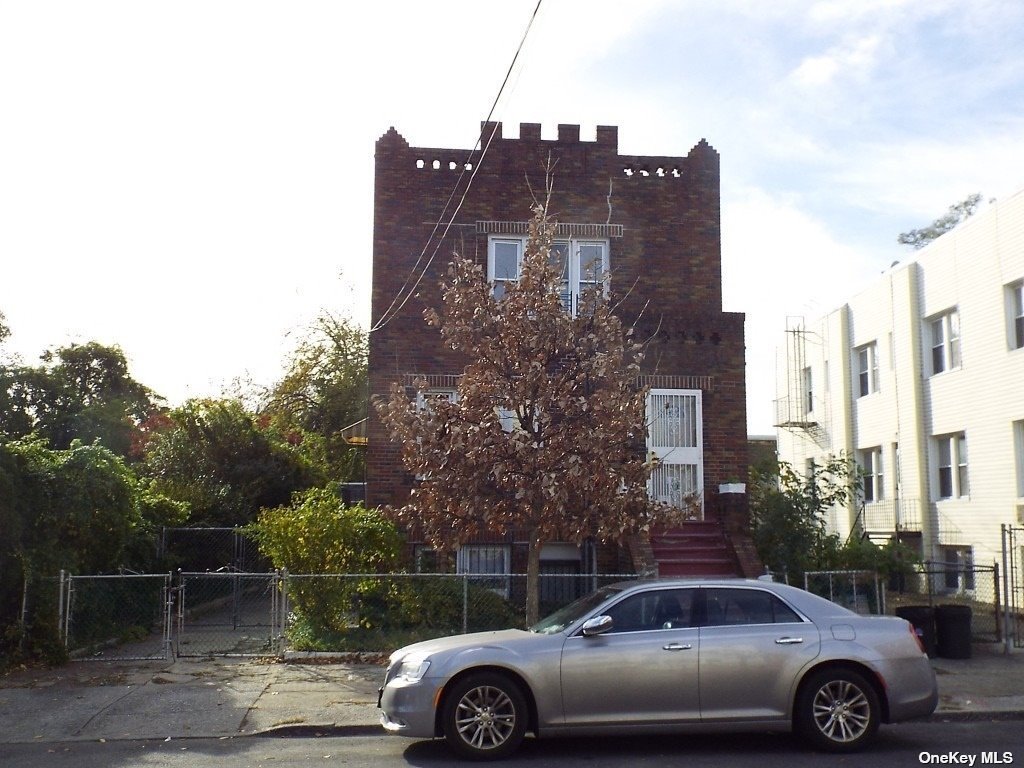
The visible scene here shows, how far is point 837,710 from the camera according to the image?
27.1ft

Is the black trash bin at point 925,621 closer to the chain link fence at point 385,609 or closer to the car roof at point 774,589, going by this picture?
the chain link fence at point 385,609

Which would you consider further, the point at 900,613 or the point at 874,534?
the point at 874,534

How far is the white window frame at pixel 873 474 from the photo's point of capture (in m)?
25.1

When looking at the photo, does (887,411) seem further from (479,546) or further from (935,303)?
(479,546)

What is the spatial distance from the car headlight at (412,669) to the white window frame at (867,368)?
19.6 m

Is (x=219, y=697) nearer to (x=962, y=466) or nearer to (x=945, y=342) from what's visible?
(x=962, y=466)

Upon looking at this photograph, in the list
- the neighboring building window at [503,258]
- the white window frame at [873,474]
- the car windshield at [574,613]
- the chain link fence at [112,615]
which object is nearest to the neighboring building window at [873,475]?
the white window frame at [873,474]

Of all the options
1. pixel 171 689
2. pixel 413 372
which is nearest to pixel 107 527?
pixel 171 689

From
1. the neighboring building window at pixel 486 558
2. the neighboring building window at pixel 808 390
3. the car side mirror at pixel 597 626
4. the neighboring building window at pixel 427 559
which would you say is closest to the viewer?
the car side mirror at pixel 597 626

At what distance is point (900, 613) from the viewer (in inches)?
534

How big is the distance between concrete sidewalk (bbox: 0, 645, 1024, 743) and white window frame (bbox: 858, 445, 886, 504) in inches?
474

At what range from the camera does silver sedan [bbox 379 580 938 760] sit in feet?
26.8

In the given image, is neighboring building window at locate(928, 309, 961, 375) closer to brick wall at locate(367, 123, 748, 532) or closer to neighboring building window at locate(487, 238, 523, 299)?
brick wall at locate(367, 123, 748, 532)

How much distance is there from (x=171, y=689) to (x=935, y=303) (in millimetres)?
17564
